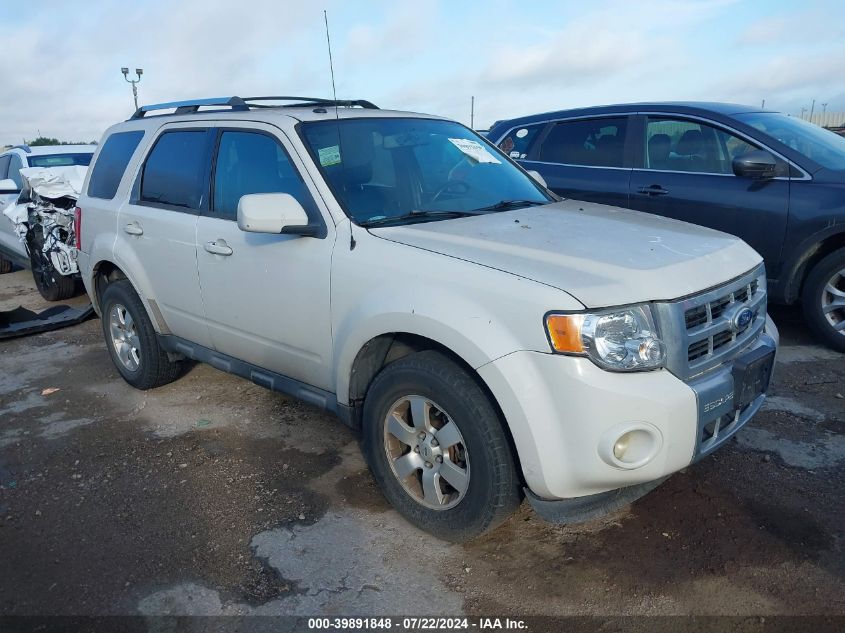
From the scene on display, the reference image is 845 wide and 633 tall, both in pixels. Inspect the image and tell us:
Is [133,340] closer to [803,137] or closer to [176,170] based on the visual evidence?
[176,170]

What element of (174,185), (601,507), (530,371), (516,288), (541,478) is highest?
(174,185)

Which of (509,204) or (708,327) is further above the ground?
(509,204)

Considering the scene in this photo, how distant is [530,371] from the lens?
2.48 meters

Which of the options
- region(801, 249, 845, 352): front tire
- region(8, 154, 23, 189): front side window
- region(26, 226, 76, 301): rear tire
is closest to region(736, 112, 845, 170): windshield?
region(801, 249, 845, 352): front tire

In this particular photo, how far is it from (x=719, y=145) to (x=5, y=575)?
553 centimetres

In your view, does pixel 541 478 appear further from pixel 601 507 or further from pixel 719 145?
pixel 719 145

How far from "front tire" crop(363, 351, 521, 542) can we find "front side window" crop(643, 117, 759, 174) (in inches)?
151

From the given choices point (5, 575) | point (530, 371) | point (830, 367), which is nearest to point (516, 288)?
point (530, 371)

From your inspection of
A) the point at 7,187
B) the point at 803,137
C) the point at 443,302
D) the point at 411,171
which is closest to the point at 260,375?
the point at 411,171

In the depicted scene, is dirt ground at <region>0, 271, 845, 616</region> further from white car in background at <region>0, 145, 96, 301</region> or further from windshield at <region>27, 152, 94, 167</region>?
windshield at <region>27, 152, 94, 167</region>

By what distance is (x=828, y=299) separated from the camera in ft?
16.9

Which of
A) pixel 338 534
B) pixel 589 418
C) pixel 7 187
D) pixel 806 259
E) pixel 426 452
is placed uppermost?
pixel 7 187

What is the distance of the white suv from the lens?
2.47 meters

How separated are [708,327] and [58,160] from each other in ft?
34.2
